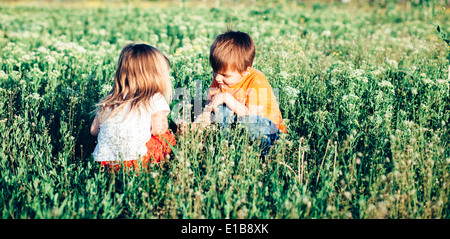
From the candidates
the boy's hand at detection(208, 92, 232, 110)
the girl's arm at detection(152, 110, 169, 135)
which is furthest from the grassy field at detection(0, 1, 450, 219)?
the boy's hand at detection(208, 92, 232, 110)

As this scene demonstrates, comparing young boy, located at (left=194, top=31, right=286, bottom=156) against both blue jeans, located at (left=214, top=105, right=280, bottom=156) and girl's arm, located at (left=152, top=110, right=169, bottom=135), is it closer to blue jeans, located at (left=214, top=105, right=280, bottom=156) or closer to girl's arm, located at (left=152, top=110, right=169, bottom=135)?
blue jeans, located at (left=214, top=105, right=280, bottom=156)

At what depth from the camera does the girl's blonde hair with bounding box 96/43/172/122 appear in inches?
134

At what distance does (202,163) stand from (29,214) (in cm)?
142

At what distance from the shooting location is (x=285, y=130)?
12.5 feet

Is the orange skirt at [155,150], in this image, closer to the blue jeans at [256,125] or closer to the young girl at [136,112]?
the young girl at [136,112]

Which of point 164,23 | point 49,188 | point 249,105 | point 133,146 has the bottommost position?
point 49,188

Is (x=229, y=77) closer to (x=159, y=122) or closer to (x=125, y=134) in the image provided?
(x=159, y=122)

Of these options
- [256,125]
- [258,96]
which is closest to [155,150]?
[256,125]

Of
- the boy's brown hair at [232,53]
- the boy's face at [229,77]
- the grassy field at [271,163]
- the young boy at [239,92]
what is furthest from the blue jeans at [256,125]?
the boy's brown hair at [232,53]

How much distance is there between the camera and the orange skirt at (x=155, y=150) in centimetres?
327

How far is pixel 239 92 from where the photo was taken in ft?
13.1

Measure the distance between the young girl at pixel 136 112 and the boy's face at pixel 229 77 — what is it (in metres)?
0.65
